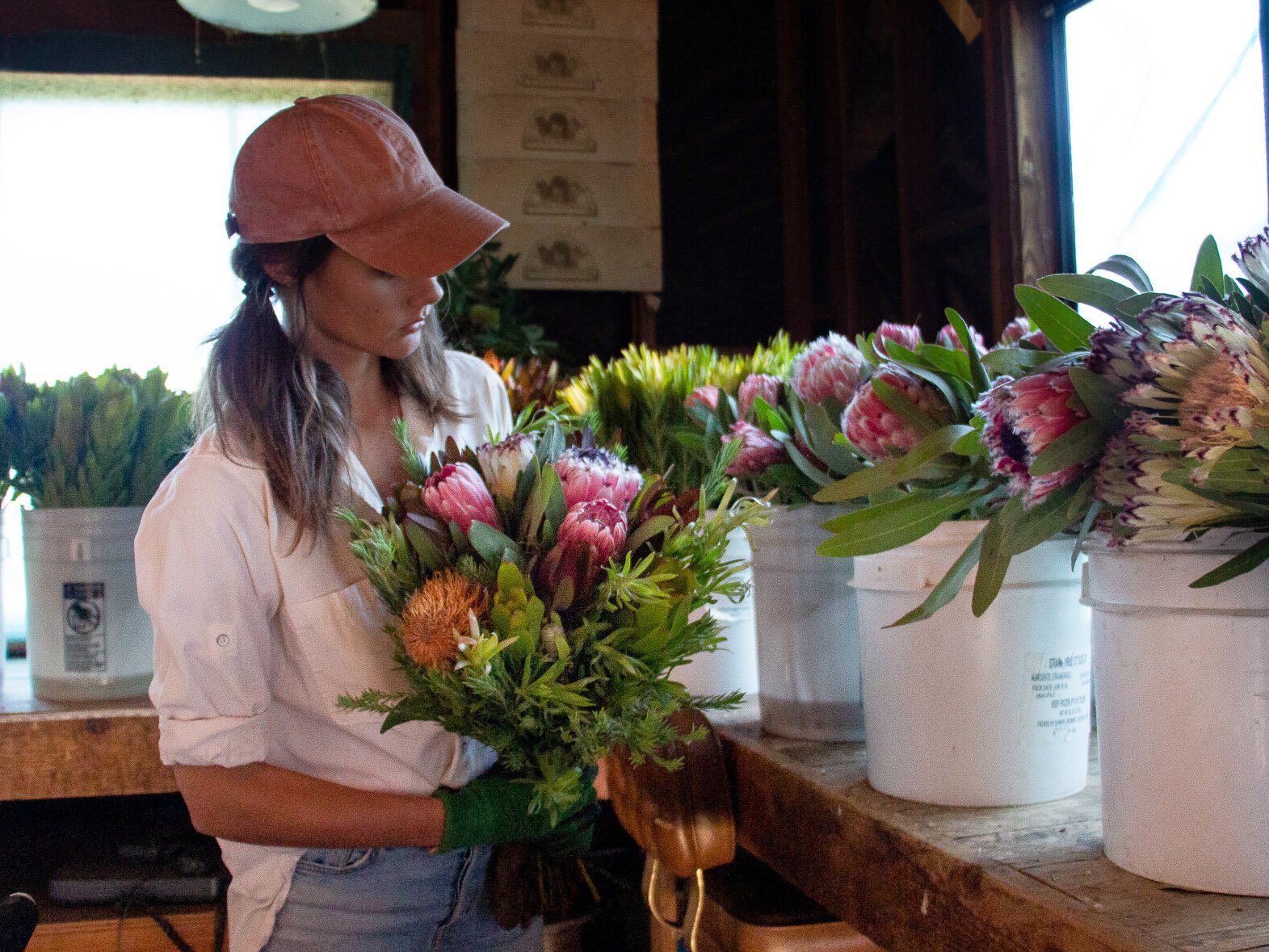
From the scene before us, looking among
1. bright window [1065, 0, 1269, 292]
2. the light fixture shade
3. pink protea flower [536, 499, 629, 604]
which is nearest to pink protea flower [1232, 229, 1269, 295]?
pink protea flower [536, 499, 629, 604]

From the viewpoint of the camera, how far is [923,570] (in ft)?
2.48

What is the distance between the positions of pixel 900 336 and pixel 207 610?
0.62 m

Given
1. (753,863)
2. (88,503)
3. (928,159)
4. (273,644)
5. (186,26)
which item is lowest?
(753,863)

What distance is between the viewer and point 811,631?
978mm

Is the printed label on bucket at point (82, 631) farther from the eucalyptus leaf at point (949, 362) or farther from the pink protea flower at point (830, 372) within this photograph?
the eucalyptus leaf at point (949, 362)

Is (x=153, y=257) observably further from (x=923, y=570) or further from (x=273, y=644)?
(x=923, y=570)

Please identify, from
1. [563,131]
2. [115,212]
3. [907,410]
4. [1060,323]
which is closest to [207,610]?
[907,410]

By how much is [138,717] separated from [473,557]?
0.69 m

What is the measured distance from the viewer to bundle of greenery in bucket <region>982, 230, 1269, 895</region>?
51 cm

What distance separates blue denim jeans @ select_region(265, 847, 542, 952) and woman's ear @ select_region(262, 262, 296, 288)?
0.55 m

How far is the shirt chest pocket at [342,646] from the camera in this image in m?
1.03

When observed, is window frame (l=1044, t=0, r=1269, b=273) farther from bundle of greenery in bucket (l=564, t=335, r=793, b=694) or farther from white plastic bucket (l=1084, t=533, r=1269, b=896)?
white plastic bucket (l=1084, t=533, r=1269, b=896)

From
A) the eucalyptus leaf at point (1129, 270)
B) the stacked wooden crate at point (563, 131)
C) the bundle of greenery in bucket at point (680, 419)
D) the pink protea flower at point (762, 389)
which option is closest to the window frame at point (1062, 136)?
the stacked wooden crate at point (563, 131)

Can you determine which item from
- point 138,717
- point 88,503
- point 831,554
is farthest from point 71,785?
point 831,554
